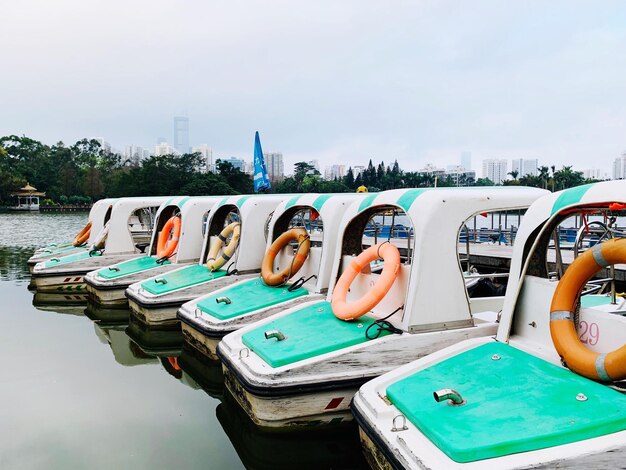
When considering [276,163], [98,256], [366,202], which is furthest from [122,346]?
[276,163]

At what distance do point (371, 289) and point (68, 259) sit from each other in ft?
31.5

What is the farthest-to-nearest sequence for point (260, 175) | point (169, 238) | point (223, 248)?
point (260, 175) → point (169, 238) → point (223, 248)

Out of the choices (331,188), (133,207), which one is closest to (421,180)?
(331,188)

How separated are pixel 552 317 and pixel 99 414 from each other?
4.27m

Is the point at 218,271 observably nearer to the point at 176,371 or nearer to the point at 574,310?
the point at 176,371

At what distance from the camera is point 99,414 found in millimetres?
5188

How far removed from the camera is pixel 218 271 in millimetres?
8422

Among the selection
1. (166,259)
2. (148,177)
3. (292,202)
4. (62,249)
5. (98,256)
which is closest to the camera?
(292,202)

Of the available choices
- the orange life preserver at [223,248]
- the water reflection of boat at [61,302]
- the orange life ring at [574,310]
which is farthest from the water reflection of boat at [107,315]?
the orange life ring at [574,310]

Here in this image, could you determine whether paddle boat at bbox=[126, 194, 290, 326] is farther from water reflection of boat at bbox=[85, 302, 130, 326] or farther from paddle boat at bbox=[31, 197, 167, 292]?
paddle boat at bbox=[31, 197, 167, 292]

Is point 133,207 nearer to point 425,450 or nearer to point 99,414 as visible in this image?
point 99,414

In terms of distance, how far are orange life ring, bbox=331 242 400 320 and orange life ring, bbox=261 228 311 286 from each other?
1483 mm

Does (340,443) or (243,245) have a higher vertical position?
(243,245)

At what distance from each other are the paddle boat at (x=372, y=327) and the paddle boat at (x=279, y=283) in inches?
29.4
